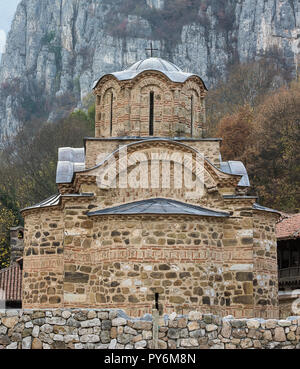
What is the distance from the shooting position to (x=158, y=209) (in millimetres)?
12367

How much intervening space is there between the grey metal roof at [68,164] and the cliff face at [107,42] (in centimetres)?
4422

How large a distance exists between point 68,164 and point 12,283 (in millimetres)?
8399

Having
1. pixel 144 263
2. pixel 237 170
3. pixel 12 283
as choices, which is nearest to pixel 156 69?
pixel 237 170

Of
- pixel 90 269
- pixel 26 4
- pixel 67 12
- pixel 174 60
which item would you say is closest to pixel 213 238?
pixel 90 269

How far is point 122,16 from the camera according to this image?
73562mm

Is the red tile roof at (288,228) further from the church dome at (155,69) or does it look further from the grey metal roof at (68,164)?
the grey metal roof at (68,164)

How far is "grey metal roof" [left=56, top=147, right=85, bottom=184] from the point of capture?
46.8 feet

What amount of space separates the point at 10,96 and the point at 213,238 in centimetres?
6409

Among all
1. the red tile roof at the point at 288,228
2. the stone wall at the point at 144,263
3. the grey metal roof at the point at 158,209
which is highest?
the red tile roof at the point at 288,228

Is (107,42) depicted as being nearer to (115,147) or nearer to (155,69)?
(155,69)

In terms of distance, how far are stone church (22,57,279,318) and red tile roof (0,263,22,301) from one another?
6919 mm

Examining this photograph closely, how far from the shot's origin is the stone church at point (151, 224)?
1209cm

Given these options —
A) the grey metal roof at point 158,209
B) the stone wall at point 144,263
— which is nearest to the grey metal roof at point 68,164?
the stone wall at point 144,263
